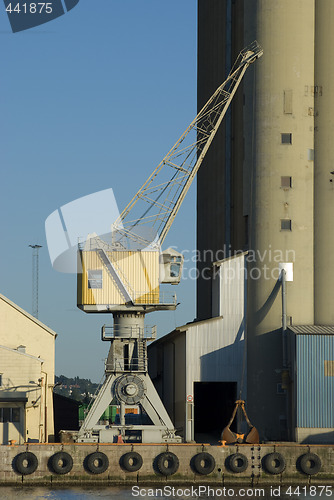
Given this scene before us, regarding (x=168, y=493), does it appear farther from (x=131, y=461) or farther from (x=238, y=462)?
(x=238, y=462)

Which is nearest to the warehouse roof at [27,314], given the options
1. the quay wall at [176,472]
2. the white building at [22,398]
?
the white building at [22,398]

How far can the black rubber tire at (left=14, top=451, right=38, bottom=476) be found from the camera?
6178 centimetres

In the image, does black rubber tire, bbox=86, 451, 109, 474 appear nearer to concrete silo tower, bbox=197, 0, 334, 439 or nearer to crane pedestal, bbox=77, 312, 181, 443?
crane pedestal, bbox=77, 312, 181, 443

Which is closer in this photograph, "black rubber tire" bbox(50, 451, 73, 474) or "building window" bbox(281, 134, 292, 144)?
"black rubber tire" bbox(50, 451, 73, 474)

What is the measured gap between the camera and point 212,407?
84.1 metres

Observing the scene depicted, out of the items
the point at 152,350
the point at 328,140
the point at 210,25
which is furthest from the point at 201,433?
the point at 210,25

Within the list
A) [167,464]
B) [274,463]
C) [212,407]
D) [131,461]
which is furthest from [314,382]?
[212,407]

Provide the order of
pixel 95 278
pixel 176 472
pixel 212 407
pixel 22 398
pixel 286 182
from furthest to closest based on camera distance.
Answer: pixel 212 407, pixel 286 182, pixel 22 398, pixel 95 278, pixel 176 472

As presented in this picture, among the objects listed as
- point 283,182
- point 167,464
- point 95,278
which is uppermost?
point 283,182

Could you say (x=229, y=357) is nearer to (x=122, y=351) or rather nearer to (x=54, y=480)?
(x=122, y=351)

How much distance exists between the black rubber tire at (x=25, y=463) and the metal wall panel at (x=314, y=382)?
17.4 m

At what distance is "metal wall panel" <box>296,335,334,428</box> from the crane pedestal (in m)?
8.62

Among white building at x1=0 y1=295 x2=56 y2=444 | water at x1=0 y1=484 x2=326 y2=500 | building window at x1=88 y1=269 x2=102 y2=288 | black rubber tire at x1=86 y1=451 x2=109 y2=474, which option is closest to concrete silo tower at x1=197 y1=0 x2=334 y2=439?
water at x1=0 y1=484 x2=326 y2=500

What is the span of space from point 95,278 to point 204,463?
14.5m
